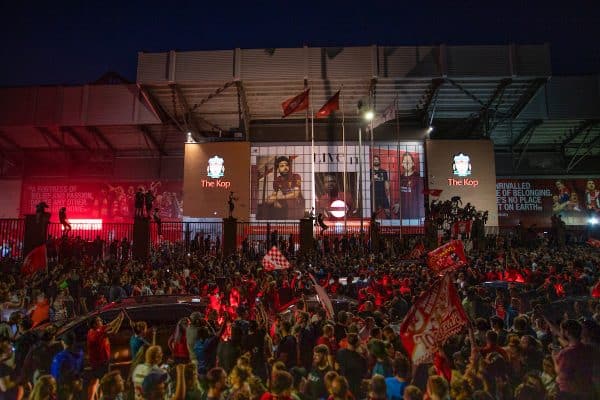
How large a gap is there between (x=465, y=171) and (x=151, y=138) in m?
24.1

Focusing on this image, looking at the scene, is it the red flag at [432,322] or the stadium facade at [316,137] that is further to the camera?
the stadium facade at [316,137]

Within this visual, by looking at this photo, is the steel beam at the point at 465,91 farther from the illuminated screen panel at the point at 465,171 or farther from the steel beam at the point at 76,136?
the steel beam at the point at 76,136

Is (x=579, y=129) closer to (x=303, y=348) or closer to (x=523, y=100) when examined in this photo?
(x=523, y=100)

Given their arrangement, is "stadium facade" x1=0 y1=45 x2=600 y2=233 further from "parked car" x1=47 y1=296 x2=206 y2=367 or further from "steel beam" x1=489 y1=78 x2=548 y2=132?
"parked car" x1=47 y1=296 x2=206 y2=367

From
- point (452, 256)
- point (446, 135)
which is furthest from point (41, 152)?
point (452, 256)

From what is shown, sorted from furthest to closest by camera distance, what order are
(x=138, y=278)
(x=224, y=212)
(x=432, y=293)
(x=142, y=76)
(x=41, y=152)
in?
1. (x=41, y=152)
2. (x=224, y=212)
3. (x=142, y=76)
4. (x=138, y=278)
5. (x=432, y=293)

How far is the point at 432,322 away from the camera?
5.74m

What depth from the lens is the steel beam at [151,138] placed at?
117ft

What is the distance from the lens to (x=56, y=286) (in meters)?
13.1

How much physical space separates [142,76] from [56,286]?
69.7 feet

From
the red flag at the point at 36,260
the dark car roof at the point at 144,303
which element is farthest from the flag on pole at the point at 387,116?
the dark car roof at the point at 144,303

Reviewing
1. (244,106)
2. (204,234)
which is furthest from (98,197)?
Answer: (244,106)

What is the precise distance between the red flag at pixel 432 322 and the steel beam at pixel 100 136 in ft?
115

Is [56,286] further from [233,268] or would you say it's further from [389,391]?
[389,391]
